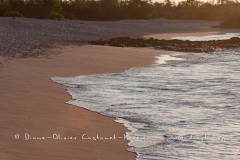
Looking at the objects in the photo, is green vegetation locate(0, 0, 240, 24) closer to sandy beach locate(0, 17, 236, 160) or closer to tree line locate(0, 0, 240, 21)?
tree line locate(0, 0, 240, 21)

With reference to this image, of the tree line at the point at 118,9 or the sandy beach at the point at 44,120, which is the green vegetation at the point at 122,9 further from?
the sandy beach at the point at 44,120

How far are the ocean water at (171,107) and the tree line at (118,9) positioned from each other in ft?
134

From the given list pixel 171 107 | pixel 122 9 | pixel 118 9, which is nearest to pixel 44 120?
pixel 171 107

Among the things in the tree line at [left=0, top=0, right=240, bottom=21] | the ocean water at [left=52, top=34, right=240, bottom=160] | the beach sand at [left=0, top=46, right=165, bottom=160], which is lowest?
the ocean water at [left=52, top=34, right=240, bottom=160]

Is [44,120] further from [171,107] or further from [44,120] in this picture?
[171,107]

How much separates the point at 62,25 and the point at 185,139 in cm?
3622

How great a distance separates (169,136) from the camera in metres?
8.84

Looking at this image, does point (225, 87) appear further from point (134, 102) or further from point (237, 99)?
point (134, 102)

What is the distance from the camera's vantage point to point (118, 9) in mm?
78812

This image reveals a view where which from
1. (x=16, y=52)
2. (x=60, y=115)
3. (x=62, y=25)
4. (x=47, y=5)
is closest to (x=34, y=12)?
(x=47, y=5)

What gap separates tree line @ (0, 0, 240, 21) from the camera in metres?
64.3

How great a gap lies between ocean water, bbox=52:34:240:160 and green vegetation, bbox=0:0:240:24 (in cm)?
4439

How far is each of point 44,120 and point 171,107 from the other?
2.98 metres

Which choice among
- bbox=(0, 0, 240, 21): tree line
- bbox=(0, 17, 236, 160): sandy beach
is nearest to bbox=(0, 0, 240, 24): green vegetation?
bbox=(0, 0, 240, 21): tree line
